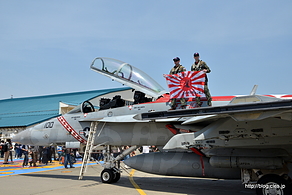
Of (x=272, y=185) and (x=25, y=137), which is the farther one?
(x=25, y=137)

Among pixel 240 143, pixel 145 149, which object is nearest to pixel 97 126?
pixel 240 143

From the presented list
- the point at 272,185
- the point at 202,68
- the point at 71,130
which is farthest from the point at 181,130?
the point at 71,130

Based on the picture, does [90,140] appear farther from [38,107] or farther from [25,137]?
[38,107]

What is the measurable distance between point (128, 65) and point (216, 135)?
452cm

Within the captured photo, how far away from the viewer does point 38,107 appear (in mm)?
40500

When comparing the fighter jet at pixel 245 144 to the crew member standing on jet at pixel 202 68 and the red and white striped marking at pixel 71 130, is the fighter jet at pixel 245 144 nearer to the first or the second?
the crew member standing on jet at pixel 202 68

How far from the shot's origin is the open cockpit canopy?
33.7 feet

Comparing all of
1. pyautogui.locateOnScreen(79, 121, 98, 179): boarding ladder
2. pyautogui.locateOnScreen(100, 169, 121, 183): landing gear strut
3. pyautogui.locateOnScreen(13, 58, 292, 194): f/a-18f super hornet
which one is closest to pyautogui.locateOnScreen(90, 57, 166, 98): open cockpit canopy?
pyautogui.locateOnScreen(13, 58, 292, 194): f/a-18f super hornet

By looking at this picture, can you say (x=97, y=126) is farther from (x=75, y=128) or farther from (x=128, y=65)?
(x=128, y=65)

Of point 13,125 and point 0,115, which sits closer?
point 13,125

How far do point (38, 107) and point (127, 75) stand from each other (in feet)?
109

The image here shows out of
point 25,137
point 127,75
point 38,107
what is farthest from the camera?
point 38,107

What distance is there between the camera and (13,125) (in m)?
34.9

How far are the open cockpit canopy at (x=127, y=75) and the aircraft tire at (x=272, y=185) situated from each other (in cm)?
433
